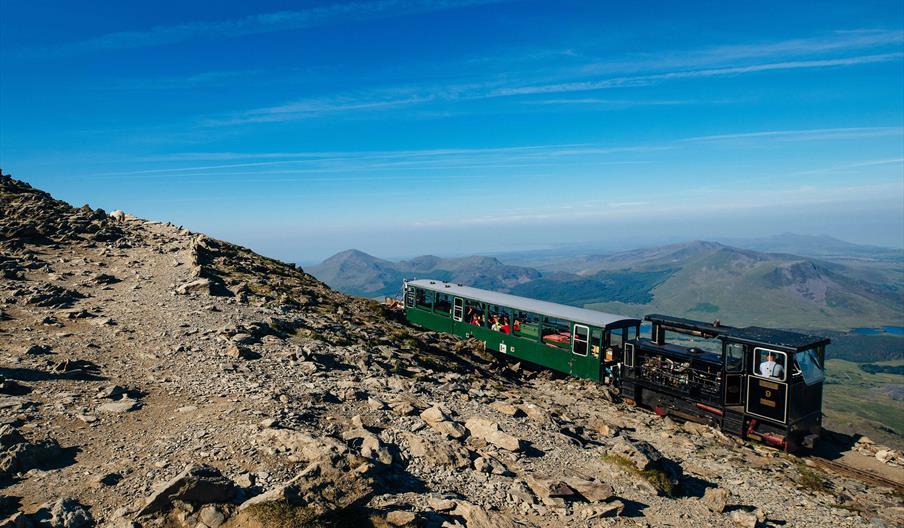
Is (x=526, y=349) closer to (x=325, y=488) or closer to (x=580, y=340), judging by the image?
(x=580, y=340)

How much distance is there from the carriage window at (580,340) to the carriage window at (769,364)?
24.4 ft

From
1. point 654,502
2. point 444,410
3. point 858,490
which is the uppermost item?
point 444,410

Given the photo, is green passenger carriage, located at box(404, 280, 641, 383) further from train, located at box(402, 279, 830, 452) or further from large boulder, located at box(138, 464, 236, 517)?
large boulder, located at box(138, 464, 236, 517)

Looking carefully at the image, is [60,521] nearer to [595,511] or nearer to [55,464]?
[55,464]

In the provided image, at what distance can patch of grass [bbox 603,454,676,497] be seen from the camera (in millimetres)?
13789

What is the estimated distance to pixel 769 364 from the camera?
18.0 m

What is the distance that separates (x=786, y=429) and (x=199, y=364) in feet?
70.2

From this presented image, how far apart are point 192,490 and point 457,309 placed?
76.9 ft

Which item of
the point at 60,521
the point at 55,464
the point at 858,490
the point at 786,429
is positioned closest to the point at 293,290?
the point at 55,464

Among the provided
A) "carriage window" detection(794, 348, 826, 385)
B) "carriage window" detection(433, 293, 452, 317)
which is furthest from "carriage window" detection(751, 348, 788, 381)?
"carriage window" detection(433, 293, 452, 317)

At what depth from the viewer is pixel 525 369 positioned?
93.0 feet

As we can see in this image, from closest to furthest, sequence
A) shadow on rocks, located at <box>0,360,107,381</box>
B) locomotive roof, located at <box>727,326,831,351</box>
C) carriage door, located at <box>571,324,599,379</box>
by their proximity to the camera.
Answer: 1. shadow on rocks, located at <box>0,360,107,381</box>
2. locomotive roof, located at <box>727,326,831,351</box>
3. carriage door, located at <box>571,324,599,379</box>

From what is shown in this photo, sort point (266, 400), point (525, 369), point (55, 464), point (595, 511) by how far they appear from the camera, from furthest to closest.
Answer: point (525, 369) < point (266, 400) < point (595, 511) < point (55, 464)

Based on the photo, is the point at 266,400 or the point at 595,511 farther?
the point at 266,400
